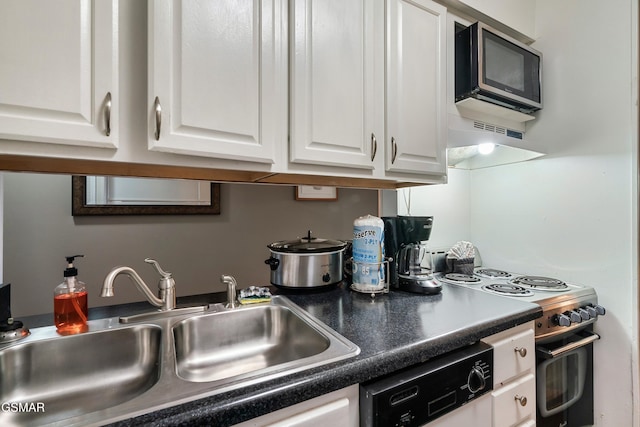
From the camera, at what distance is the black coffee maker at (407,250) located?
48.6 inches

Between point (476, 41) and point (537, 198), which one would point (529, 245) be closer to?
point (537, 198)

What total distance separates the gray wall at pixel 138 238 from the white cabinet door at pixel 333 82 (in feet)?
1.74

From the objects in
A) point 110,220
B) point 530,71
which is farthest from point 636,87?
point 110,220

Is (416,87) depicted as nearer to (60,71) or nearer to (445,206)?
(445,206)

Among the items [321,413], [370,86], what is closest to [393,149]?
[370,86]

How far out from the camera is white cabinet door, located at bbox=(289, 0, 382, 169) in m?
0.96

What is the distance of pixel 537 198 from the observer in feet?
5.50

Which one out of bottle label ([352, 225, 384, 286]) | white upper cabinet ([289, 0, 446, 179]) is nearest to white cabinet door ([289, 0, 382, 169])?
white upper cabinet ([289, 0, 446, 179])

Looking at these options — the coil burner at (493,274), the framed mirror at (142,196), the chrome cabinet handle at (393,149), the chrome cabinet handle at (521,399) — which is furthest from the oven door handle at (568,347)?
the framed mirror at (142,196)

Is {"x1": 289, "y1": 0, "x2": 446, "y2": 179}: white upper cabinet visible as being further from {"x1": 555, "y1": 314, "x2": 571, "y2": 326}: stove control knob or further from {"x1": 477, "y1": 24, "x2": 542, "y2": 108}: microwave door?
{"x1": 555, "y1": 314, "x2": 571, "y2": 326}: stove control knob

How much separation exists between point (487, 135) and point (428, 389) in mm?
1337

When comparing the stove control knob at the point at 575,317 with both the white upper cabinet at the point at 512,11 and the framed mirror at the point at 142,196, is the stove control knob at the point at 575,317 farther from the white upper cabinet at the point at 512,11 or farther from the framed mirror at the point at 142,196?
the framed mirror at the point at 142,196

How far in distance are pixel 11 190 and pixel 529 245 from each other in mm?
2479

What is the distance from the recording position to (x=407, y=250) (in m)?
1.27
